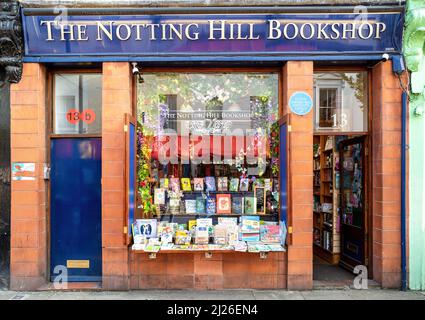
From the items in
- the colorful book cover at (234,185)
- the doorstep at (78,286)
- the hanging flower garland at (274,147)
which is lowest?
the doorstep at (78,286)

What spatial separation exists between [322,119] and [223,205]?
2.37m

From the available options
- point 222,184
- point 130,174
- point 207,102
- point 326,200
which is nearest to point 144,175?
point 130,174

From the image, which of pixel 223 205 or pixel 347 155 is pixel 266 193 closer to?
pixel 223 205

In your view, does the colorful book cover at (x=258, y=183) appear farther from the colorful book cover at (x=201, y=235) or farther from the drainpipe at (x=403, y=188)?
the drainpipe at (x=403, y=188)

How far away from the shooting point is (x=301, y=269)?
5992mm

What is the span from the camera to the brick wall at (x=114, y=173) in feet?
19.6

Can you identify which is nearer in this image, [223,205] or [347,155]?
Answer: [223,205]

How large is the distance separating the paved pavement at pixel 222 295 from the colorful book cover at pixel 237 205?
4.48 ft

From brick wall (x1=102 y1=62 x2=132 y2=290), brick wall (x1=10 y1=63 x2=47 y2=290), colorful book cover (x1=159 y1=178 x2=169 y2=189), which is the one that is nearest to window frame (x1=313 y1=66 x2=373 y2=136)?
colorful book cover (x1=159 y1=178 x2=169 y2=189)

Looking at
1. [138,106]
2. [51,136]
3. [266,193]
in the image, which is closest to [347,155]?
[266,193]

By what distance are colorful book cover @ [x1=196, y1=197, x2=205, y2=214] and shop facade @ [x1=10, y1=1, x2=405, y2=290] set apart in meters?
0.04

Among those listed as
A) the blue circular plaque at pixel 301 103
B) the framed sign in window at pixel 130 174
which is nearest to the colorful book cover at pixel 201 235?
the framed sign in window at pixel 130 174

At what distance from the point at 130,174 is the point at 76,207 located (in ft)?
→ 4.31

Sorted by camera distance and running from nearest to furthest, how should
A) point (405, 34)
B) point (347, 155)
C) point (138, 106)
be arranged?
point (405, 34) → point (138, 106) → point (347, 155)
